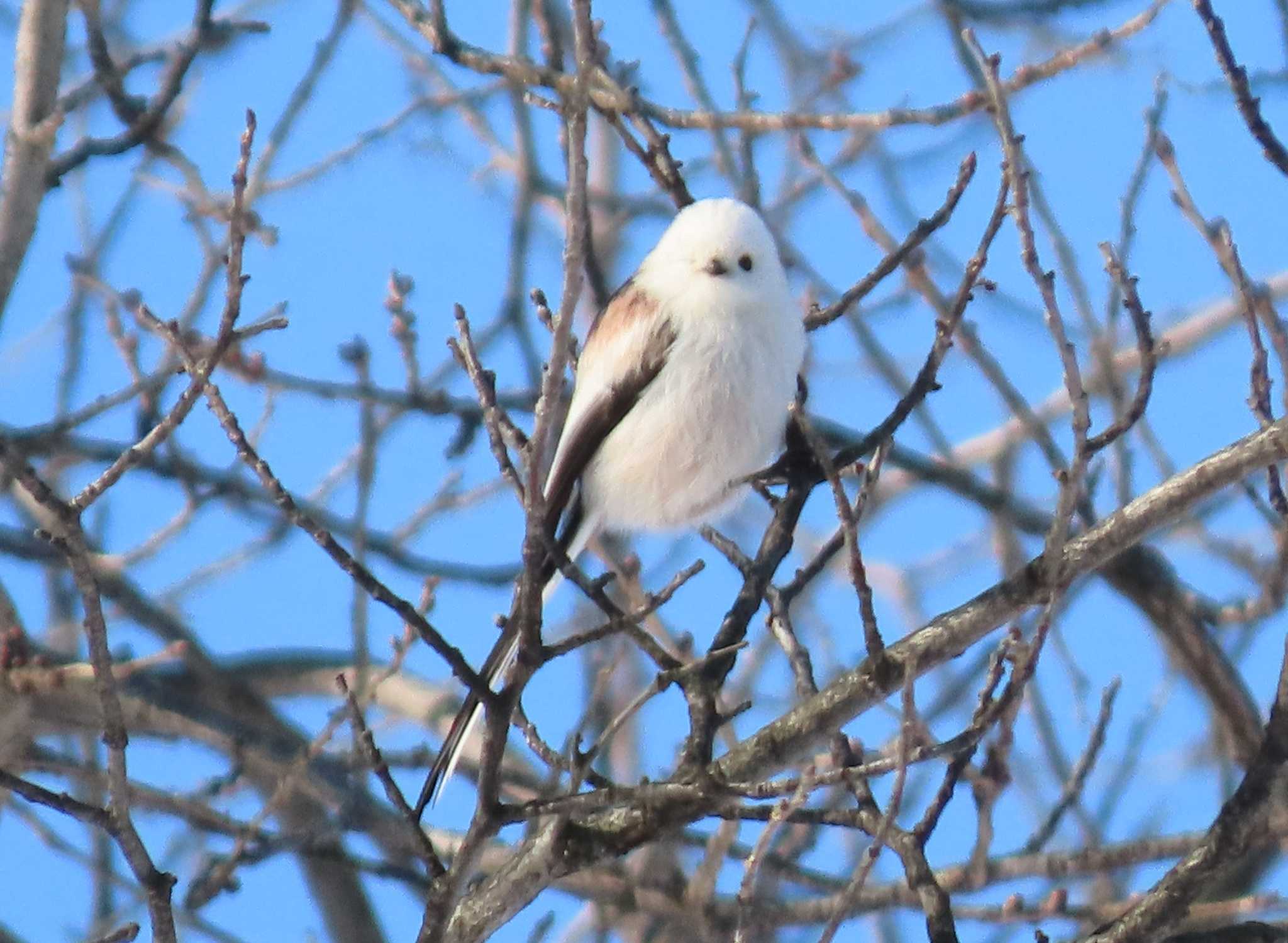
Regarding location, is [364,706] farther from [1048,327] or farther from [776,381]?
[1048,327]

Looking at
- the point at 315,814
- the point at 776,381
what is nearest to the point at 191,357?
the point at 776,381

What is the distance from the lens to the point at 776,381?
3330mm

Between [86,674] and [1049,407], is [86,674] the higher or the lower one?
the lower one

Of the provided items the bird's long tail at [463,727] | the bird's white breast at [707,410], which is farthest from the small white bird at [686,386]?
the bird's long tail at [463,727]

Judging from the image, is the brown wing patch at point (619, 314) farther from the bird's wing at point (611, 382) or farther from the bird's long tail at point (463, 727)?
the bird's long tail at point (463, 727)

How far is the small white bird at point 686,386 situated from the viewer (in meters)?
3.33

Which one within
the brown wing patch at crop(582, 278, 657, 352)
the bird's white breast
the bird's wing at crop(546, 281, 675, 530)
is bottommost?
the bird's white breast

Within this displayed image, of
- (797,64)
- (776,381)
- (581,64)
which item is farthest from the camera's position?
(797,64)

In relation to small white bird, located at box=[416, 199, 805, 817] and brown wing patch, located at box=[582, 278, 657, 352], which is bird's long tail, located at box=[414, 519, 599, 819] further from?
brown wing patch, located at box=[582, 278, 657, 352]

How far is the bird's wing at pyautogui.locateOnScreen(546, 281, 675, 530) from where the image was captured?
3.42 metres

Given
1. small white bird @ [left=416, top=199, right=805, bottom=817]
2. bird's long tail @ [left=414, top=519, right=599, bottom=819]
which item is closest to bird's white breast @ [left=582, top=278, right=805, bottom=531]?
small white bird @ [left=416, top=199, right=805, bottom=817]

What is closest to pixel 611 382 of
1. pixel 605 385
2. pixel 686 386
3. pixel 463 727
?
pixel 605 385

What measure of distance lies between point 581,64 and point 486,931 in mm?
1255

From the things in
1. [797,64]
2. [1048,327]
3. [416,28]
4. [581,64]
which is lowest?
[1048,327]
